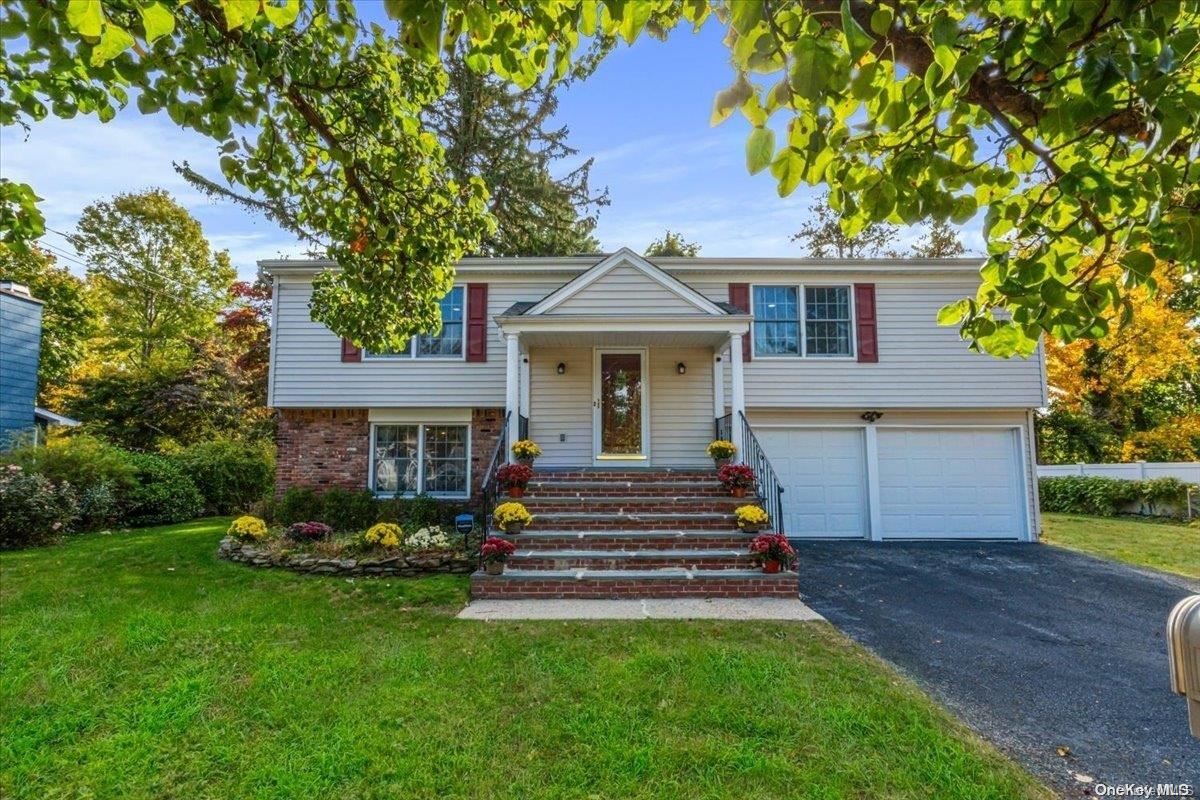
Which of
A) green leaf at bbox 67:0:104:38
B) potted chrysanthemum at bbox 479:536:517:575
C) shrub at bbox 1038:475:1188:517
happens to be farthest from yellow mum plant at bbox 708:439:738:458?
shrub at bbox 1038:475:1188:517

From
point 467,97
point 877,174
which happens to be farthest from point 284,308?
point 877,174

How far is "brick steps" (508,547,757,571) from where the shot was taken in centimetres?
644

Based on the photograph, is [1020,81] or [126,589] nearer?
[1020,81]

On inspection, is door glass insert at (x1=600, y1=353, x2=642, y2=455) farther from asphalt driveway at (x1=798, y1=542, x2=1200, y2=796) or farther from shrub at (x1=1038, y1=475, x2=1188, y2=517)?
shrub at (x1=1038, y1=475, x2=1188, y2=517)

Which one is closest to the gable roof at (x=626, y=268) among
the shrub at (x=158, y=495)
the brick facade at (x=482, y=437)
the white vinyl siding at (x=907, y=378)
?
the white vinyl siding at (x=907, y=378)

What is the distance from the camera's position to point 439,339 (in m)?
10.5

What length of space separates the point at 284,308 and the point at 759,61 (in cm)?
1113

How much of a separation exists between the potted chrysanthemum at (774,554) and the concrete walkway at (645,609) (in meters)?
0.36

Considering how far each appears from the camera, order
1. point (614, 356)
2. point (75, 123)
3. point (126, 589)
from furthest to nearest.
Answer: point (614, 356), point (126, 589), point (75, 123)

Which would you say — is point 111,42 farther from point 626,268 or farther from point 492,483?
point 626,268

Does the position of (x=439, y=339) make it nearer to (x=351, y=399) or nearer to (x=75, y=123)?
(x=351, y=399)

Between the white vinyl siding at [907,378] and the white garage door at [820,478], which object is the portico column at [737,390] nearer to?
the white vinyl siding at [907,378]

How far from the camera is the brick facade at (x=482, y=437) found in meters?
10.2

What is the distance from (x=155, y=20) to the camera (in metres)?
1.69
